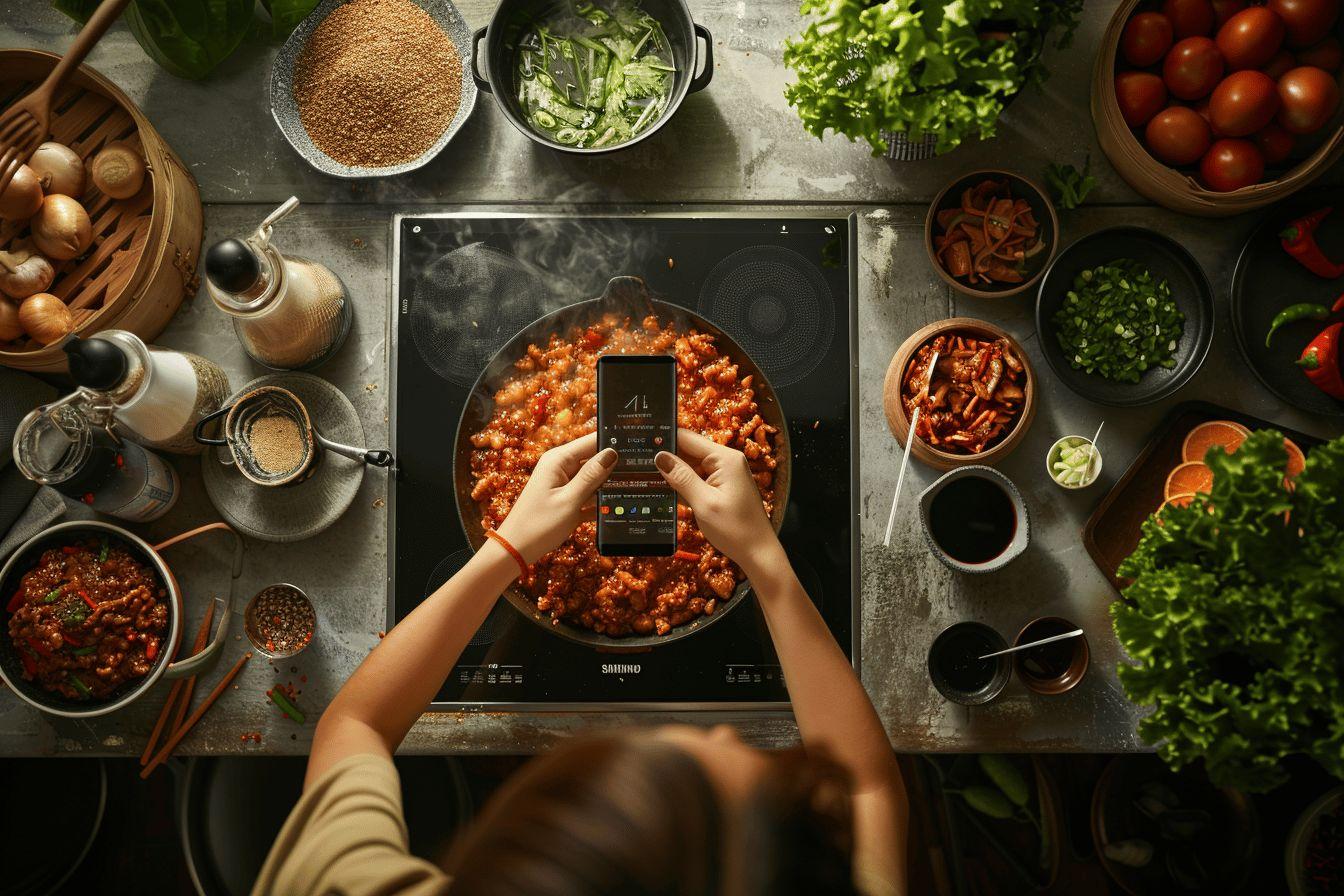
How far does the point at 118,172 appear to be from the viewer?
1.65 m

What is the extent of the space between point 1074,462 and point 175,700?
1883mm

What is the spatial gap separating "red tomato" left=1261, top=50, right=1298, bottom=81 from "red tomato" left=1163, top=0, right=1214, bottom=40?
0.14m

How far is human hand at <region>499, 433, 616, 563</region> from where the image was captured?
1493 mm

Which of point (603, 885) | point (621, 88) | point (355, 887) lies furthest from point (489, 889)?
point (621, 88)

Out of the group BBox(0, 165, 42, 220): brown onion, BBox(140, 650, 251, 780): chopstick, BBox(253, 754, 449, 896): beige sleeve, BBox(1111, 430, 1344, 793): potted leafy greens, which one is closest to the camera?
BBox(253, 754, 449, 896): beige sleeve

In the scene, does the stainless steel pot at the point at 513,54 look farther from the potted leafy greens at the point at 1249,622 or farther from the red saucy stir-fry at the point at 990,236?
the potted leafy greens at the point at 1249,622

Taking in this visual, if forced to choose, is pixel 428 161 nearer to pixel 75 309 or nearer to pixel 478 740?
pixel 75 309

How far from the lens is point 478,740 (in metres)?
1.72

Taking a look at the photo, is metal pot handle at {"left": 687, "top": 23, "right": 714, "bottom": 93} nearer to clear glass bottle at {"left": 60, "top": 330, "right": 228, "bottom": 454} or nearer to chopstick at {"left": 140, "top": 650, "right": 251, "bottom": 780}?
clear glass bottle at {"left": 60, "top": 330, "right": 228, "bottom": 454}

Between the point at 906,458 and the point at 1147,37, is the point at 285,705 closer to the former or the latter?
the point at 906,458

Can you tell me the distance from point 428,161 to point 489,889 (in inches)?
56.1

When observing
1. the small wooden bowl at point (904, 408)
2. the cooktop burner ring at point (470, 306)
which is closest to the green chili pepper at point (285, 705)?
the cooktop burner ring at point (470, 306)

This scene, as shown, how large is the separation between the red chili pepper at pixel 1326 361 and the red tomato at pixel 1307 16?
563 mm

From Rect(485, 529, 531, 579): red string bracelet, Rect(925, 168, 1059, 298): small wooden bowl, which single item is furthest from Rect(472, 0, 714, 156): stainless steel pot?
Rect(485, 529, 531, 579): red string bracelet
